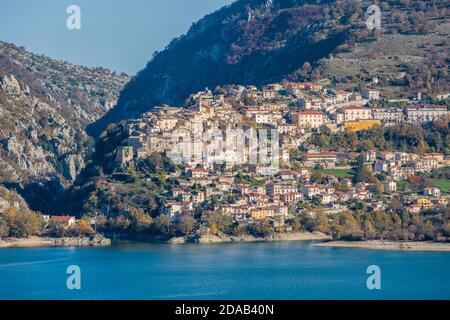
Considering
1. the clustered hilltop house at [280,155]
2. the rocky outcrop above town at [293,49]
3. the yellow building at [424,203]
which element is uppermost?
the rocky outcrop above town at [293,49]

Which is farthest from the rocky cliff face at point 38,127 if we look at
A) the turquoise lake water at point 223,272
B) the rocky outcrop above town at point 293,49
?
the turquoise lake water at point 223,272

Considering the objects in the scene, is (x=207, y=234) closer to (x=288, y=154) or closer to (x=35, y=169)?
(x=288, y=154)

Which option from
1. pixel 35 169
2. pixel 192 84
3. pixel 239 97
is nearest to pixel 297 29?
pixel 192 84

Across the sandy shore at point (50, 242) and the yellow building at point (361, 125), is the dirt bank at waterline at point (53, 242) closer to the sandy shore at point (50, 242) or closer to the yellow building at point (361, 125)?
the sandy shore at point (50, 242)

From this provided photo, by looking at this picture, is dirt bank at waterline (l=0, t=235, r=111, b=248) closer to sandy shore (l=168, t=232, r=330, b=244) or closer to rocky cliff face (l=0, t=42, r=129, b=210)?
sandy shore (l=168, t=232, r=330, b=244)

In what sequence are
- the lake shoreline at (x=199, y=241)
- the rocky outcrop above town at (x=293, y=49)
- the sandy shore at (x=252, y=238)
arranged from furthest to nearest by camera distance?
the rocky outcrop above town at (x=293, y=49) < the sandy shore at (x=252, y=238) < the lake shoreline at (x=199, y=241)

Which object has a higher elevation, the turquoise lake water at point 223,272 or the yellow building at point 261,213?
the yellow building at point 261,213

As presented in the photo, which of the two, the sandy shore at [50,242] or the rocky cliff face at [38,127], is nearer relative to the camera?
the sandy shore at [50,242]
